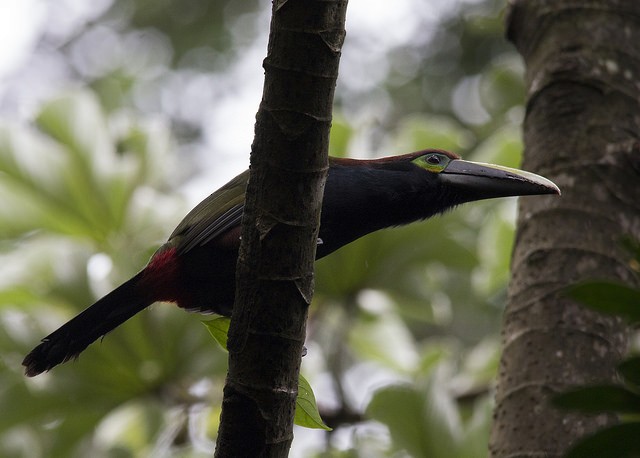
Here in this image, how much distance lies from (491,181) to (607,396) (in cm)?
164

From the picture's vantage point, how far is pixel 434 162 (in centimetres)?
313

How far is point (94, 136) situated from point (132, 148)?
0.94 feet

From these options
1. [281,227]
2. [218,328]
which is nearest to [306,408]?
[218,328]

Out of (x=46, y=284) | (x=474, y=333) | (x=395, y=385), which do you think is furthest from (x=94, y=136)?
(x=474, y=333)

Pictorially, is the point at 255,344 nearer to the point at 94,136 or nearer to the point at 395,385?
the point at 395,385

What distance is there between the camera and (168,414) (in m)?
3.15

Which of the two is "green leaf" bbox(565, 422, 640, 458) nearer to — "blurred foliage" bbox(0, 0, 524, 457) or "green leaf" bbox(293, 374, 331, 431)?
"green leaf" bbox(293, 374, 331, 431)

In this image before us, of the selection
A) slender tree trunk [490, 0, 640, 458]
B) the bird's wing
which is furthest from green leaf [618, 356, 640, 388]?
the bird's wing

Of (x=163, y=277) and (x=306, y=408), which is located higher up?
(x=163, y=277)

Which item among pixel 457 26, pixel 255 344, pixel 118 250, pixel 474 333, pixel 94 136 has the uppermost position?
pixel 457 26

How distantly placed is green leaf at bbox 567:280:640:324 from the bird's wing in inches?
63.1

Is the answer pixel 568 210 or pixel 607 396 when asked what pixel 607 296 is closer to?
pixel 607 396

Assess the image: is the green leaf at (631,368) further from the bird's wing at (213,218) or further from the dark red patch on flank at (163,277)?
the dark red patch on flank at (163,277)

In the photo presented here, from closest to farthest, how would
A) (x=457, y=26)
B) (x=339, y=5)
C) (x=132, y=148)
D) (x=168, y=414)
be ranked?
1. (x=339, y=5)
2. (x=168, y=414)
3. (x=132, y=148)
4. (x=457, y=26)
